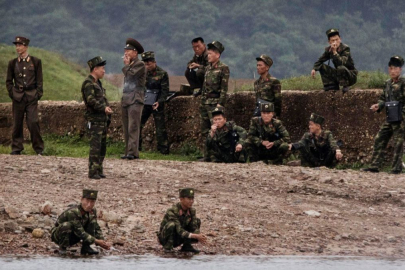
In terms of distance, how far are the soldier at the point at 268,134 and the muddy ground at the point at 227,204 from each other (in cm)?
45

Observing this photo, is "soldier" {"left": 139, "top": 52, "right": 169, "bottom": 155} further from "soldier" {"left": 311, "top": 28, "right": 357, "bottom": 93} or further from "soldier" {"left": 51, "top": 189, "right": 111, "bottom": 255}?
"soldier" {"left": 51, "top": 189, "right": 111, "bottom": 255}

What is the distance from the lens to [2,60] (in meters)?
29.7

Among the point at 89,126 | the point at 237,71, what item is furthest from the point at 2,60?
the point at 237,71

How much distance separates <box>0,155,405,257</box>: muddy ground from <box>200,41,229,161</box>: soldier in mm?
1105

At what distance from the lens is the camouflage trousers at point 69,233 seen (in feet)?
36.9

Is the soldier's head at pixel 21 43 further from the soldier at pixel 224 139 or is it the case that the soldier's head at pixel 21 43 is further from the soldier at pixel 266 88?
the soldier at pixel 266 88

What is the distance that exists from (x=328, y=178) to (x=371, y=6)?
5607cm

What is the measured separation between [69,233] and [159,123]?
813 centimetres

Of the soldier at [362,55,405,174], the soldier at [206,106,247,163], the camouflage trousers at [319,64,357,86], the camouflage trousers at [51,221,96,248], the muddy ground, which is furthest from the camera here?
the camouflage trousers at [319,64,357,86]

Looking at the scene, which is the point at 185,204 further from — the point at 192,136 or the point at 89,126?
the point at 192,136

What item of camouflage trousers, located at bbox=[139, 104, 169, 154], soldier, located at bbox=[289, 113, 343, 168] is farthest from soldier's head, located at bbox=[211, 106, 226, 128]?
camouflage trousers, located at bbox=[139, 104, 169, 154]

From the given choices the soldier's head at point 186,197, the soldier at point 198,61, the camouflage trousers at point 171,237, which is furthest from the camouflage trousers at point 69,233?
the soldier at point 198,61

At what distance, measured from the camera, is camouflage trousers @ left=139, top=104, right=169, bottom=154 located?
1905 cm

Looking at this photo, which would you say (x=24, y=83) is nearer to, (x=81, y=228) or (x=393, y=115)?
(x=393, y=115)
